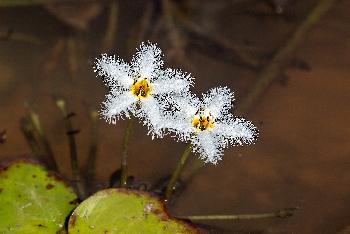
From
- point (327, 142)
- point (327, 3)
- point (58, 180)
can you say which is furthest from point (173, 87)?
point (327, 3)

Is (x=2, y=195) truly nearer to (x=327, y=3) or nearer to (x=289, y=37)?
(x=289, y=37)

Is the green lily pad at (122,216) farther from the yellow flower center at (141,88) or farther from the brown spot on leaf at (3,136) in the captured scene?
the brown spot on leaf at (3,136)

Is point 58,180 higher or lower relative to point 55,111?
lower

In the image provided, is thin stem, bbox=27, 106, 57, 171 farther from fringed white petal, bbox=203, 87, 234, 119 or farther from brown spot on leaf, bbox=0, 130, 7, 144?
fringed white petal, bbox=203, 87, 234, 119

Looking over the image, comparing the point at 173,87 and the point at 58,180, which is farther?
the point at 58,180

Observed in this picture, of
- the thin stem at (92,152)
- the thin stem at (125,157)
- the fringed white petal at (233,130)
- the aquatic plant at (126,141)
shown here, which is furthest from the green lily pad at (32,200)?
the fringed white petal at (233,130)

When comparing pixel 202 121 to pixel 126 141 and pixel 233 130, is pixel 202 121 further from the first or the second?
pixel 126 141
